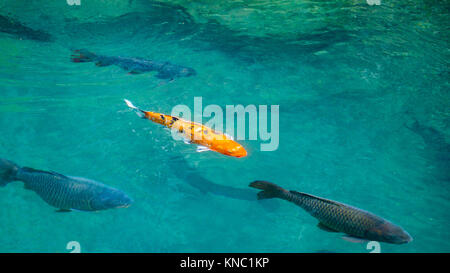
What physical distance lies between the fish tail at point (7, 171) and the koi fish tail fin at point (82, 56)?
619 centimetres

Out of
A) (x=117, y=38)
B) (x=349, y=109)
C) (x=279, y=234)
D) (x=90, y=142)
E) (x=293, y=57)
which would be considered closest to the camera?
(x=117, y=38)

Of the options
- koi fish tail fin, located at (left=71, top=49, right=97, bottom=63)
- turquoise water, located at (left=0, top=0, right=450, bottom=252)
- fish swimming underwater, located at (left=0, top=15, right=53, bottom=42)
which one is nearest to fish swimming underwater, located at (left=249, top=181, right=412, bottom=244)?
turquoise water, located at (left=0, top=0, right=450, bottom=252)

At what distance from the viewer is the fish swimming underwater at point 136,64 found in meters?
10.1

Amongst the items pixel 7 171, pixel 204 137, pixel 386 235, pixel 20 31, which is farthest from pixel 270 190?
pixel 20 31

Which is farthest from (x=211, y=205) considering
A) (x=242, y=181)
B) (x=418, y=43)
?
(x=418, y=43)

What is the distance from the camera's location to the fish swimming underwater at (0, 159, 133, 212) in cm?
521

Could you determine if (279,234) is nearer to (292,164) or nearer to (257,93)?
(292,164)

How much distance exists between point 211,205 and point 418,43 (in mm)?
12564

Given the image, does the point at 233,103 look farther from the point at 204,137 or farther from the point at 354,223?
the point at 354,223

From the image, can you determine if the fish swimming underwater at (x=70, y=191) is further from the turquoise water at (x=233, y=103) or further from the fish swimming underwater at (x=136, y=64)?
the turquoise water at (x=233, y=103)

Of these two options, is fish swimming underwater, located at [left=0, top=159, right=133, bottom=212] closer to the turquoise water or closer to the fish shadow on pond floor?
the turquoise water

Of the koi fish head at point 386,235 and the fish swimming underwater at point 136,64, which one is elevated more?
the fish swimming underwater at point 136,64

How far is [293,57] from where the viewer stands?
11.5 meters

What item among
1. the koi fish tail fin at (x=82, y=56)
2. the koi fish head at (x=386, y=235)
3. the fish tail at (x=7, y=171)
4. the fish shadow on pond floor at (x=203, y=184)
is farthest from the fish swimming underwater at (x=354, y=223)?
the fish shadow on pond floor at (x=203, y=184)
